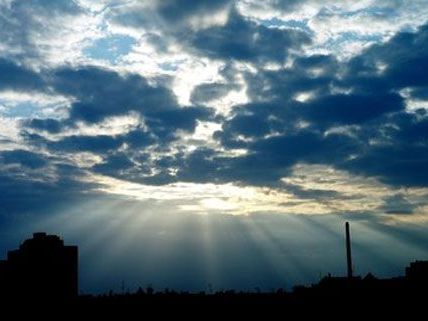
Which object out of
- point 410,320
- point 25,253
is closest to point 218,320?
point 410,320

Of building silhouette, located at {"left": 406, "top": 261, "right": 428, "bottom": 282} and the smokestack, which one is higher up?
the smokestack

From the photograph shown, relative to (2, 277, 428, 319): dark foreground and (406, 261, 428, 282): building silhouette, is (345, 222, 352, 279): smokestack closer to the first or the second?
(406, 261, 428, 282): building silhouette

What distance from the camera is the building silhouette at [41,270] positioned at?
4369 cm

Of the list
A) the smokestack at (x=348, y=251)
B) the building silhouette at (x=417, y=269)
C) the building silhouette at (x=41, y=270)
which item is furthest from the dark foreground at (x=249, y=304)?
the smokestack at (x=348, y=251)

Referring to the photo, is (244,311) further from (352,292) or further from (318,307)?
(352,292)

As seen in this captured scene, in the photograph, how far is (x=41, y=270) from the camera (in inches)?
1751

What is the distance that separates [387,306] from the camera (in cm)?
4038

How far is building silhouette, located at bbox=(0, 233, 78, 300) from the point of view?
43688mm

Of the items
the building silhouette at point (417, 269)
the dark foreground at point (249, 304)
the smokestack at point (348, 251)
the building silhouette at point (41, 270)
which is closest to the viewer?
the dark foreground at point (249, 304)

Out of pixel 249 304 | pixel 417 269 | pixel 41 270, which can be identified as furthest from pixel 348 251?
pixel 41 270

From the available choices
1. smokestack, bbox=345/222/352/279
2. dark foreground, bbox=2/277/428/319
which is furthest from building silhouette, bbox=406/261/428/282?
dark foreground, bbox=2/277/428/319

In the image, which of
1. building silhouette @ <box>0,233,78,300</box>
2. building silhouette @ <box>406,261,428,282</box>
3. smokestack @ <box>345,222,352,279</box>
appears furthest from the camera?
smokestack @ <box>345,222,352,279</box>

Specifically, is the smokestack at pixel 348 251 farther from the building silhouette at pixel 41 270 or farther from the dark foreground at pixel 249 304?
the building silhouette at pixel 41 270

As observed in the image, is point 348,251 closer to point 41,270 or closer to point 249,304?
point 249,304
